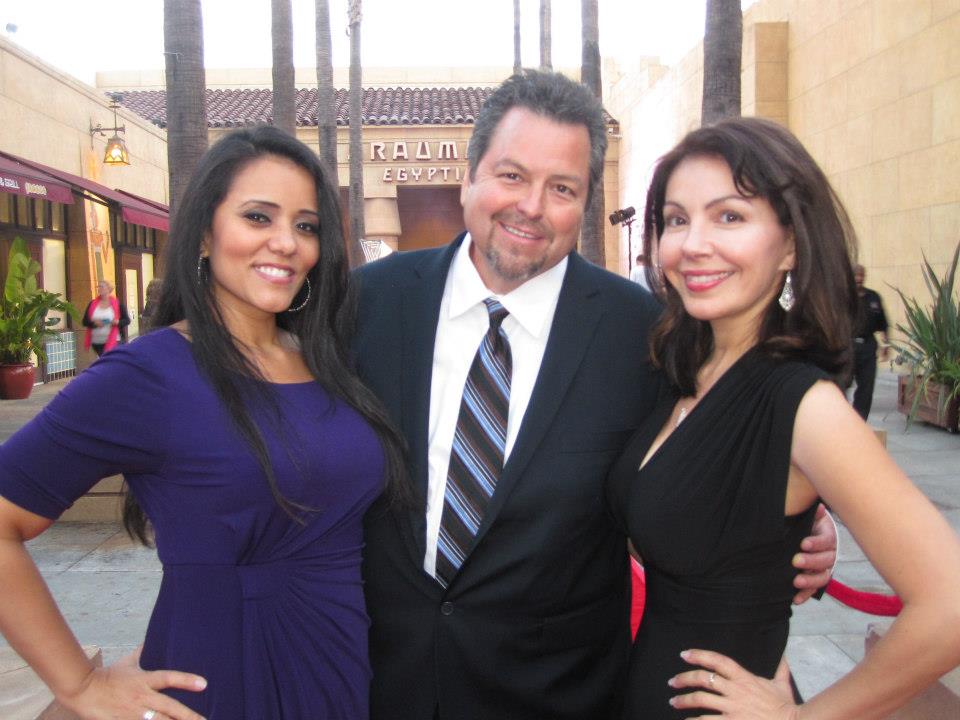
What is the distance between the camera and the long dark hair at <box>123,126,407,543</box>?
2.06 m

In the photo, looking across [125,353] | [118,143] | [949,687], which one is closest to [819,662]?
[949,687]

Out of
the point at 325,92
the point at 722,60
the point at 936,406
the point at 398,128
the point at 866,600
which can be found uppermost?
the point at 398,128

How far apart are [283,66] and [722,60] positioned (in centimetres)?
650

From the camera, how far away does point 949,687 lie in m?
1.97

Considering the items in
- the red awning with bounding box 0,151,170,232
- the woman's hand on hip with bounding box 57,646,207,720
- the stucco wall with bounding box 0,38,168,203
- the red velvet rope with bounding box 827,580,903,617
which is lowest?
A: the red velvet rope with bounding box 827,580,903,617

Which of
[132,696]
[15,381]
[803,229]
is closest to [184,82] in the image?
[132,696]

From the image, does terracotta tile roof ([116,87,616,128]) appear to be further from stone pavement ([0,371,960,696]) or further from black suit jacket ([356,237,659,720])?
black suit jacket ([356,237,659,720])

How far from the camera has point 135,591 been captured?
4844mm

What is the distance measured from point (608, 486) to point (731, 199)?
777mm

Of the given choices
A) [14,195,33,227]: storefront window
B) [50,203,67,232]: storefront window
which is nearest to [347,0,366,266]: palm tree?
[50,203,67,232]: storefront window

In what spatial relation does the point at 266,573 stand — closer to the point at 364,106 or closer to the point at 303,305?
the point at 303,305

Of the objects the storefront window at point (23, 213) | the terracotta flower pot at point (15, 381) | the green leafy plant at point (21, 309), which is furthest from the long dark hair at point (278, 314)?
the storefront window at point (23, 213)

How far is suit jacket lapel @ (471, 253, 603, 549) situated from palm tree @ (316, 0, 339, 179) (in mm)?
14654

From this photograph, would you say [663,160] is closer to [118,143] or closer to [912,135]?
[912,135]
